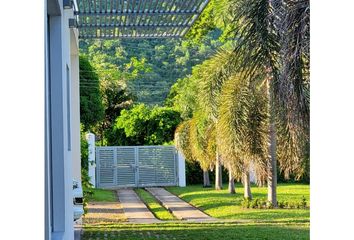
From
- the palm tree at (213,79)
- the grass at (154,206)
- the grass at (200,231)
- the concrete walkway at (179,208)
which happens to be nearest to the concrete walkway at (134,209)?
the grass at (154,206)

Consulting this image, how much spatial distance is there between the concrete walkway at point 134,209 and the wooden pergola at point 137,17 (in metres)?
4.39

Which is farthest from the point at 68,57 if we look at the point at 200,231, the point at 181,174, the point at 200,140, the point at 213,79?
the point at 181,174

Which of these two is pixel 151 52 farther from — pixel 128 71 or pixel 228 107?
pixel 228 107

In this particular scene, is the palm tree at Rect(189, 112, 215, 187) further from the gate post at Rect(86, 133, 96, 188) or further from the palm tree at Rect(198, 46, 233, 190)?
the gate post at Rect(86, 133, 96, 188)

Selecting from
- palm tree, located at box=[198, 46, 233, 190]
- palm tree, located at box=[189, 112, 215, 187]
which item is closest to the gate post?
palm tree, located at box=[189, 112, 215, 187]

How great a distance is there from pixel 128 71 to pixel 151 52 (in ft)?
7.76

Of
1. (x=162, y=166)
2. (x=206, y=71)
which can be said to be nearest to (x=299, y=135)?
(x=206, y=71)

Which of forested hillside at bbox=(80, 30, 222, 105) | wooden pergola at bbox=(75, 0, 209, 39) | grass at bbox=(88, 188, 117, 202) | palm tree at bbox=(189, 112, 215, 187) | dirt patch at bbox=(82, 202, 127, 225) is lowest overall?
grass at bbox=(88, 188, 117, 202)

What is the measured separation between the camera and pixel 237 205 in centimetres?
1825

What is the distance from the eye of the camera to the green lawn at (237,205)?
1557 cm

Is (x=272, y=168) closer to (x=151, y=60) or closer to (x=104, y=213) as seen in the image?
(x=104, y=213)

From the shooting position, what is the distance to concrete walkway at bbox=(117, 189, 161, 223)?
1540 cm

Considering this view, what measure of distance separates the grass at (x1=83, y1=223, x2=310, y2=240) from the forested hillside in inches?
1020

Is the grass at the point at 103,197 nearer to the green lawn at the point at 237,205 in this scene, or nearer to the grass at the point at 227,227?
the green lawn at the point at 237,205
